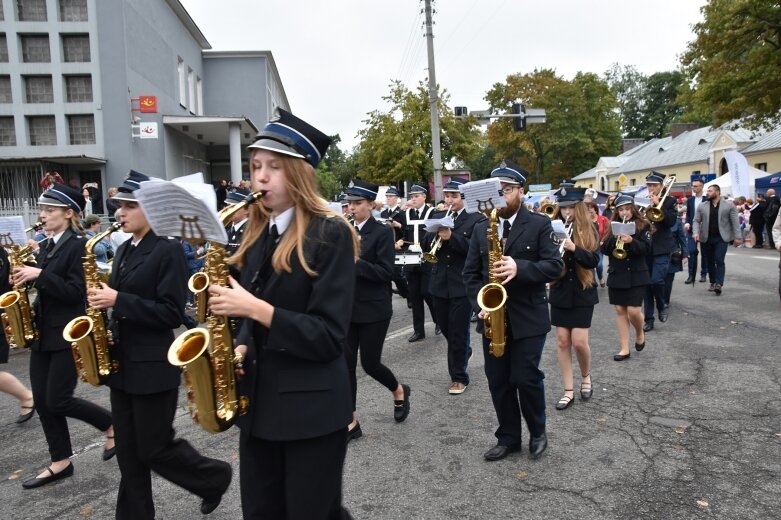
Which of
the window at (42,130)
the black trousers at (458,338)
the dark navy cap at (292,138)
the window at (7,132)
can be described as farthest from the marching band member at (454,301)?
the window at (7,132)

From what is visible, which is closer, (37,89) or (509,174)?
(509,174)

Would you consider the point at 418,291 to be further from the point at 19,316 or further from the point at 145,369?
the point at 145,369

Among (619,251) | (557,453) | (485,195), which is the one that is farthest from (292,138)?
(619,251)

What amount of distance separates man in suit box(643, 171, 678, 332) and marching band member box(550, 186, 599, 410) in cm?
350

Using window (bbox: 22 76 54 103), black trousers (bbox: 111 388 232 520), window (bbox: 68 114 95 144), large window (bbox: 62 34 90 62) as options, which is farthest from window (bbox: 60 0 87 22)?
black trousers (bbox: 111 388 232 520)

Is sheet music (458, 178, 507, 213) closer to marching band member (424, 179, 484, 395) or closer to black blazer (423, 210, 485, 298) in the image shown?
marching band member (424, 179, 484, 395)

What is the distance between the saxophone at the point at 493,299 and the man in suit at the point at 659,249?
205 inches

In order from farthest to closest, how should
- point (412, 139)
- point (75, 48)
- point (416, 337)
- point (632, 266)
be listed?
1. point (412, 139)
2. point (75, 48)
3. point (416, 337)
4. point (632, 266)

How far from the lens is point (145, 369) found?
339cm

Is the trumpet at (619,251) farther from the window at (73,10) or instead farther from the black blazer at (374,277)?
the window at (73,10)

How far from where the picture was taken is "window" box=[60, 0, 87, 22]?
967 inches

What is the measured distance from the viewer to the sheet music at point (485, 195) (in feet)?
14.5

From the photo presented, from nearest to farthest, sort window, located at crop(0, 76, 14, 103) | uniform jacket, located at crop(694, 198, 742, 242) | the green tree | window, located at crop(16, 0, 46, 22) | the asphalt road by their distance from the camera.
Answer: the asphalt road → uniform jacket, located at crop(694, 198, 742, 242) → the green tree → window, located at crop(16, 0, 46, 22) → window, located at crop(0, 76, 14, 103)

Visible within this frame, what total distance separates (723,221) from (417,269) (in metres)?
6.43
